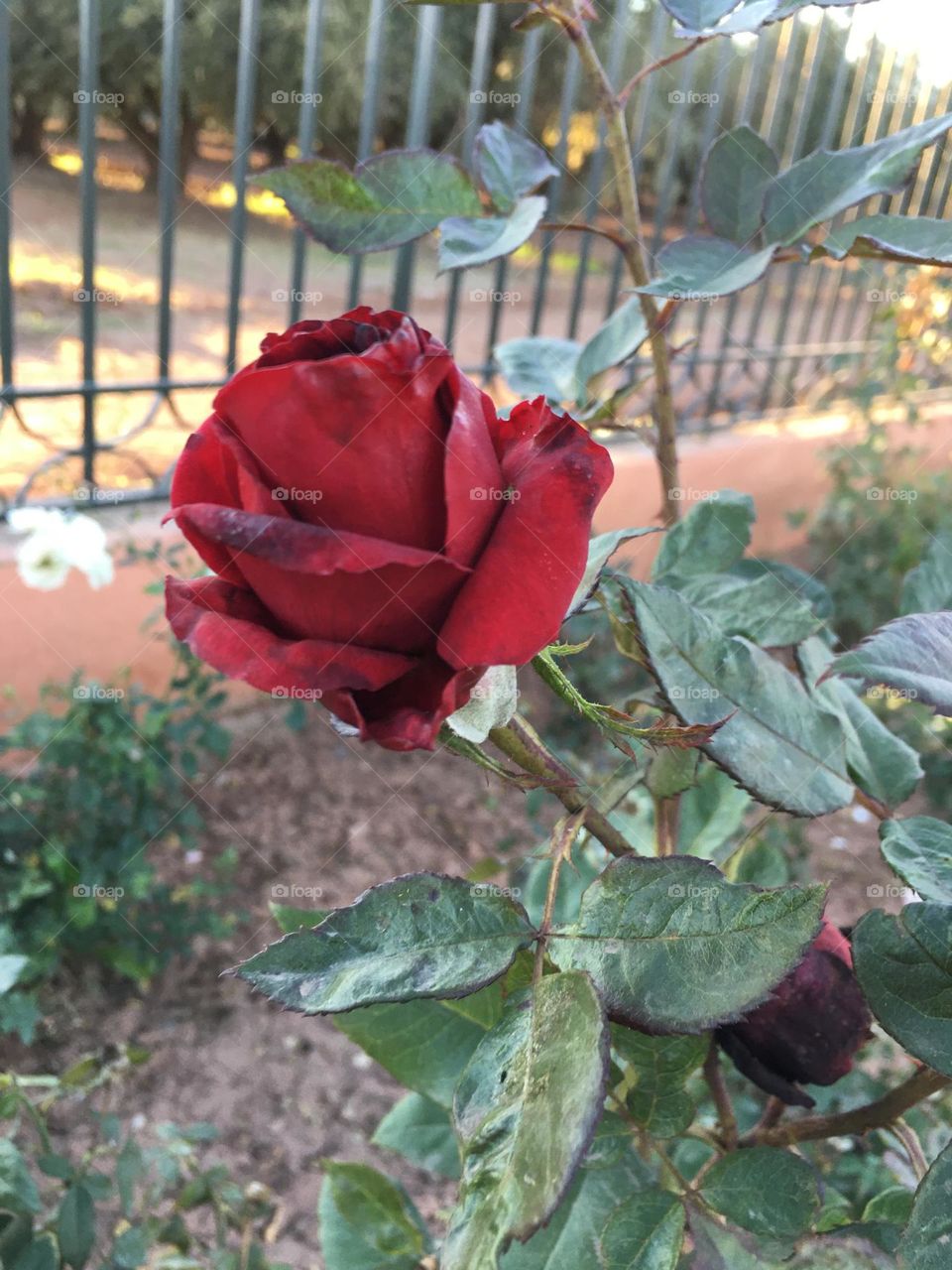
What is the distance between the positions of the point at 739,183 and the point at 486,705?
0.42 meters

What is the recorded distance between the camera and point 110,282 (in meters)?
5.28

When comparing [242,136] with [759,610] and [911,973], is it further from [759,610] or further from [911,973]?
[911,973]

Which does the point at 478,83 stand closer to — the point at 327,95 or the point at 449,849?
the point at 449,849

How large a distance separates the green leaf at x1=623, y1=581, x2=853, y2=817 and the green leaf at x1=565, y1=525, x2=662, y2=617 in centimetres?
2

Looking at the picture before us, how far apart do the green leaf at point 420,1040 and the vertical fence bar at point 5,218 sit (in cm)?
156

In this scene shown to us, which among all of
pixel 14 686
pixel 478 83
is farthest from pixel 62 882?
pixel 478 83

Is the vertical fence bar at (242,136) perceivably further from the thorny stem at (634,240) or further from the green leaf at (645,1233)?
the green leaf at (645,1233)

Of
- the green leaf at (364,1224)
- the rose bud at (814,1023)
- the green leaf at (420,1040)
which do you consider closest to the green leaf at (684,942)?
the rose bud at (814,1023)

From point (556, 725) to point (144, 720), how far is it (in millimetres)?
979

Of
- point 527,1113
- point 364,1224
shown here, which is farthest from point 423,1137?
point 527,1113

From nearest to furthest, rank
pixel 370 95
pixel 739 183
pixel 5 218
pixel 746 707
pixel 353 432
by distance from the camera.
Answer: pixel 353 432
pixel 746 707
pixel 739 183
pixel 5 218
pixel 370 95

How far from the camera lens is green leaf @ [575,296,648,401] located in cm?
74

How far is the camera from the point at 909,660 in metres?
0.42

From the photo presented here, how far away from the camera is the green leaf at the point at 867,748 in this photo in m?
0.60
